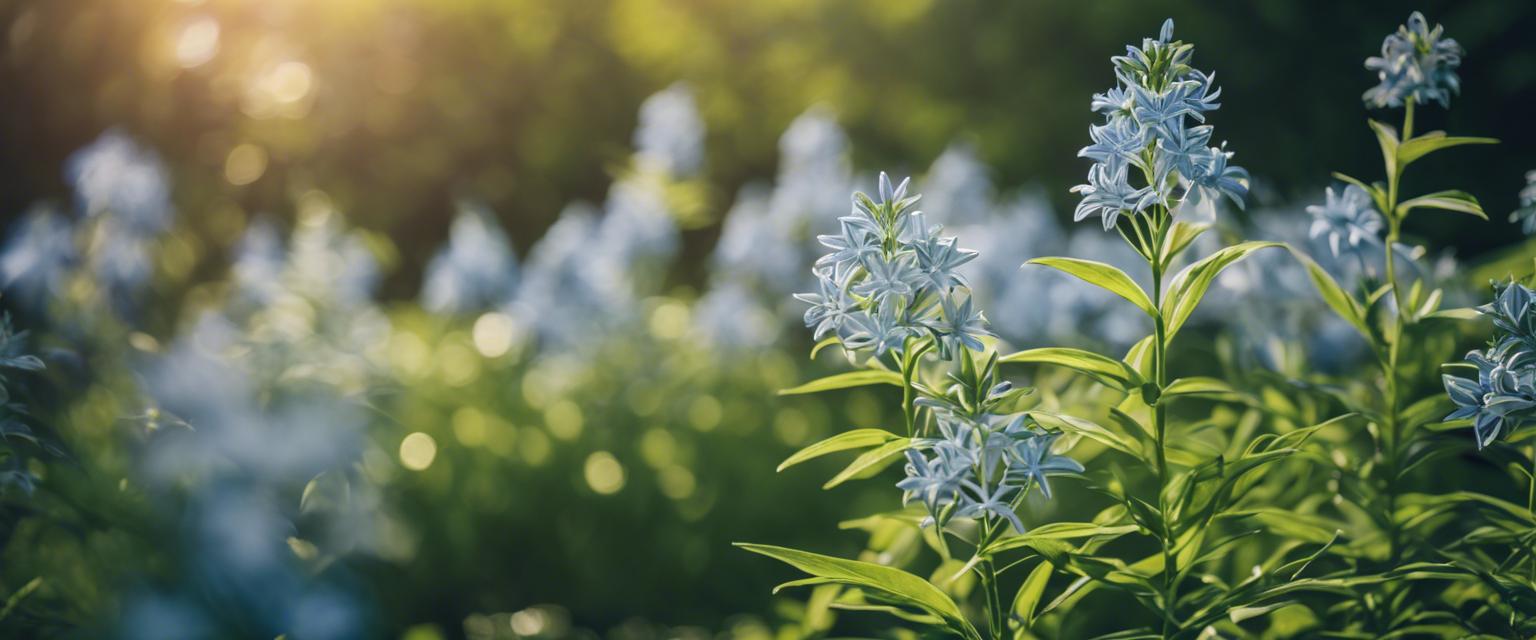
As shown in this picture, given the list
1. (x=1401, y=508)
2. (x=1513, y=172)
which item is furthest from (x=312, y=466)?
(x=1513, y=172)

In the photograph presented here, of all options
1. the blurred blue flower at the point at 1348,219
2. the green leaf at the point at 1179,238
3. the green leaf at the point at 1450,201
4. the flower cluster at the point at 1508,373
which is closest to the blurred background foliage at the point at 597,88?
the green leaf at the point at 1179,238

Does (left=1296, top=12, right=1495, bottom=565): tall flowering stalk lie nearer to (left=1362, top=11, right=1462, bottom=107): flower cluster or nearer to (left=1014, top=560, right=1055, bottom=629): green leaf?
(left=1362, top=11, right=1462, bottom=107): flower cluster

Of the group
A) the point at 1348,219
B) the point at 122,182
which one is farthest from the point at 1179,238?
the point at 122,182

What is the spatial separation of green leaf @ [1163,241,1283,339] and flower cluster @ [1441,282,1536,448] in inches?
12.8

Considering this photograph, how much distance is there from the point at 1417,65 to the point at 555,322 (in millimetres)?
3270

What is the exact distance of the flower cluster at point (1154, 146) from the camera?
119cm

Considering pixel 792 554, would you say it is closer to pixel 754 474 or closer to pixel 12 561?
pixel 12 561

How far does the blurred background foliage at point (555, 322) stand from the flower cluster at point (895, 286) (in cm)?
67

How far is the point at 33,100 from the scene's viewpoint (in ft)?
9.16

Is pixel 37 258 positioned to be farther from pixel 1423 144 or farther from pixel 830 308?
pixel 1423 144

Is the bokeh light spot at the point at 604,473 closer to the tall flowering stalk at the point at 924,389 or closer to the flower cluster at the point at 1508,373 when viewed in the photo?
the tall flowering stalk at the point at 924,389

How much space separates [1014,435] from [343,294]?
3553mm

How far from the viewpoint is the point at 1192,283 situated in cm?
125

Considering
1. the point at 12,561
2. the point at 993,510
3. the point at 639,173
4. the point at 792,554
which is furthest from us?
the point at 639,173
